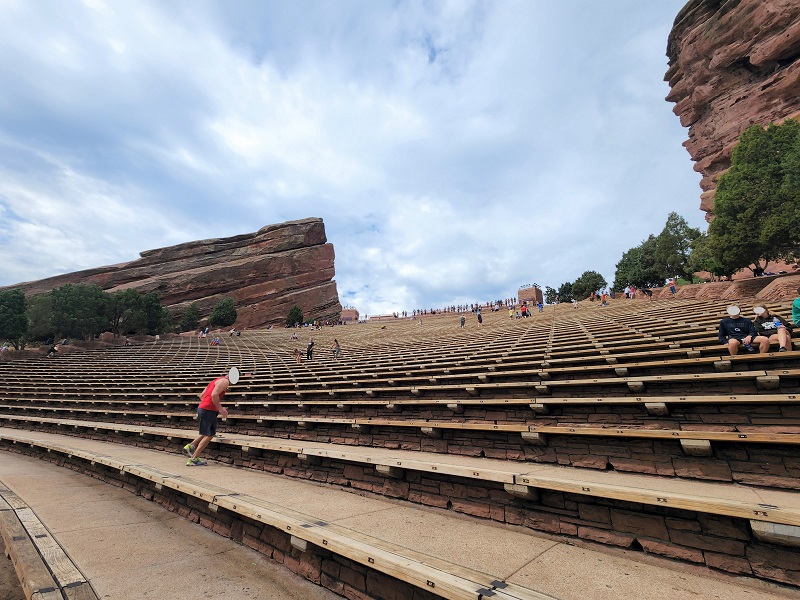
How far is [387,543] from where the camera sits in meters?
2.46

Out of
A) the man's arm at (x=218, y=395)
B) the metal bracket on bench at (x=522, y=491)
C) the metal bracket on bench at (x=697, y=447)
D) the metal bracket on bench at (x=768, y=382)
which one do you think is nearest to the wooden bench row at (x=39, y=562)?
the man's arm at (x=218, y=395)

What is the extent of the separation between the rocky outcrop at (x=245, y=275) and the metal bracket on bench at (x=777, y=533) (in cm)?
7315

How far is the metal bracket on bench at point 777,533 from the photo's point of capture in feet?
6.12

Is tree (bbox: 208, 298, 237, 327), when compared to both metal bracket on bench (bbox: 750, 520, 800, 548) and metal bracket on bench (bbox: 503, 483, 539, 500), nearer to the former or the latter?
metal bracket on bench (bbox: 503, 483, 539, 500)

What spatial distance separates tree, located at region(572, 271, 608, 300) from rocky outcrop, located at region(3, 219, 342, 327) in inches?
1897

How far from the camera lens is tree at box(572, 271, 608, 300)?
5612 cm

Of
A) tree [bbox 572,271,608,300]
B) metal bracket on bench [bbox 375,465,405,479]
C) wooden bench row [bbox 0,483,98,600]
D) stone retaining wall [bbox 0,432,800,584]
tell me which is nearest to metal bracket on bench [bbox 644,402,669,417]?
stone retaining wall [bbox 0,432,800,584]

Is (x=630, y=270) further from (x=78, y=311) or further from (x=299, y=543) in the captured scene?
(x=78, y=311)

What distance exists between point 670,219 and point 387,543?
6128 cm

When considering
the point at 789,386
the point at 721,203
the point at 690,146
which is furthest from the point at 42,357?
the point at 690,146

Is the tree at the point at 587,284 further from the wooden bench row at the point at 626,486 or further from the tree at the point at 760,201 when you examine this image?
the wooden bench row at the point at 626,486

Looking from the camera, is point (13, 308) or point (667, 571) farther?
point (13, 308)

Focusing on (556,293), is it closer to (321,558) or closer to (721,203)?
(721,203)

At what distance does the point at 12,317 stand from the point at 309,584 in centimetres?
4199
